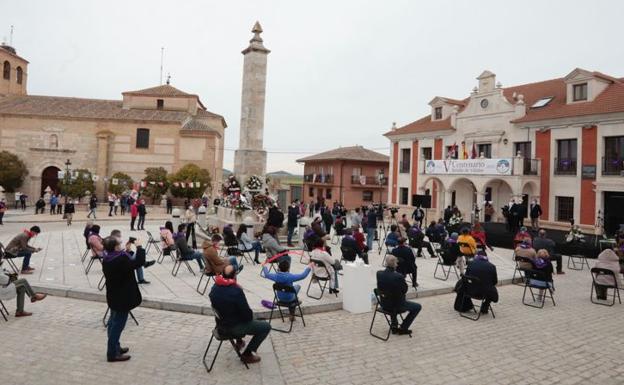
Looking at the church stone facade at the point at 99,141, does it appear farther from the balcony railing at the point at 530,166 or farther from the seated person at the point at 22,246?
the seated person at the point at 22,246

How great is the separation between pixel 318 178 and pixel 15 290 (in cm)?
4182

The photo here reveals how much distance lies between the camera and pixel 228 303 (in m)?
5.24

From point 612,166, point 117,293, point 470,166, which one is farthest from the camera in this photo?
point 470,166

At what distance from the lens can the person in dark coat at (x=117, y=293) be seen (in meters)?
5.42

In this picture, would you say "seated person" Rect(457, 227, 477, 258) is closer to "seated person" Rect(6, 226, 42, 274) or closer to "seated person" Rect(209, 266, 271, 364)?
"seated person" Rect(209, 266, 271, 364)

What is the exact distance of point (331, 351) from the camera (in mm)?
6070

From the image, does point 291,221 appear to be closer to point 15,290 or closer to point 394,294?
point 394,294

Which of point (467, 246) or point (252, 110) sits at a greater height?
point (252, 110)

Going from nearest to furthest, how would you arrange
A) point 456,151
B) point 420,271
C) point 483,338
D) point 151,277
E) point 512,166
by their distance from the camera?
point 483,338, point 151,277, point 420,271, point 512,166, point 456,151

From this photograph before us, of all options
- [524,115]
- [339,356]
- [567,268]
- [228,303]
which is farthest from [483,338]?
[524,115]

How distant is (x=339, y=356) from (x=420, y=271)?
271 inches

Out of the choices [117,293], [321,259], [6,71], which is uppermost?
→ [6,71]

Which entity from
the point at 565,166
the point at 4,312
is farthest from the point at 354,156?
the point at 4,312

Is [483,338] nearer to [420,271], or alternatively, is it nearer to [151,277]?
[420,271]
